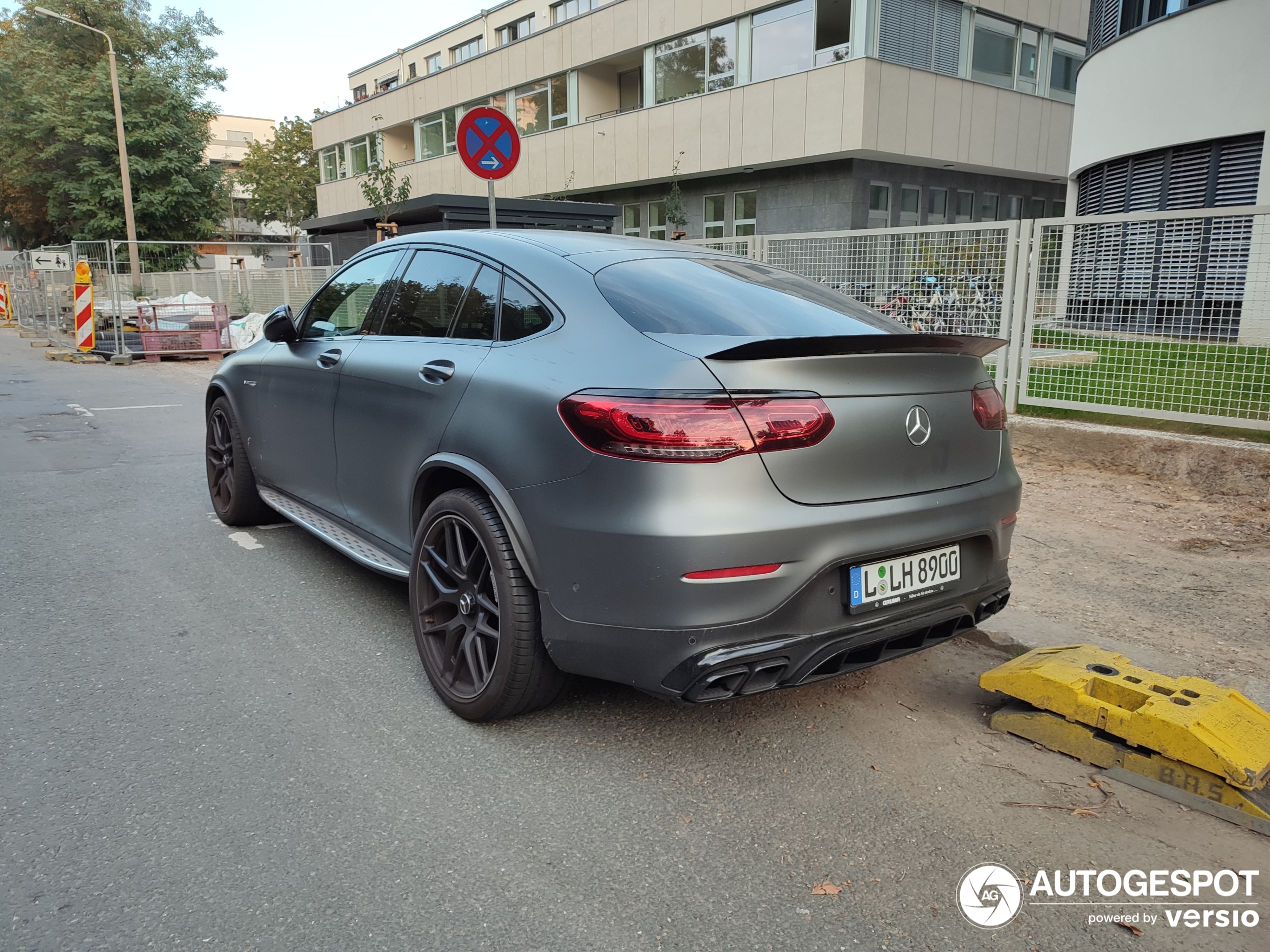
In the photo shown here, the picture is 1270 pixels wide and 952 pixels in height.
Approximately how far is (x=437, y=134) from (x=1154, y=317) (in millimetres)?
33111

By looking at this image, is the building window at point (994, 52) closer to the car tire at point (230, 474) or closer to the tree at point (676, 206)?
the tree at point (676, 206)

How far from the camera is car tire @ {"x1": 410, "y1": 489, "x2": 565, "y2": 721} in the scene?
294 centimetres

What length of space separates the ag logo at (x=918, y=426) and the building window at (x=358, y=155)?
40.4m

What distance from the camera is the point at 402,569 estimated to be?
146 inches

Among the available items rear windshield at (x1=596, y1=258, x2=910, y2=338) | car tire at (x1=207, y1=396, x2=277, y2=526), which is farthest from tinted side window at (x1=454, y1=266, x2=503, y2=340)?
car tire at (x1=207, y1=396, x2=277, y2=526)

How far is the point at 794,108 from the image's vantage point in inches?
877

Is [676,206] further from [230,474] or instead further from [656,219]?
[230,474]

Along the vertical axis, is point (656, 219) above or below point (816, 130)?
below

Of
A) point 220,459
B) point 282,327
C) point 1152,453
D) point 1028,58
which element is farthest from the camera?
point 1028,58

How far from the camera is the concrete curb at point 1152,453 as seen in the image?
641 centimetres

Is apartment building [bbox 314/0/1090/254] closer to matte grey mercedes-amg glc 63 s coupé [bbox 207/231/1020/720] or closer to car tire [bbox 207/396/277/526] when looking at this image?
car tire [bbox 207/396/277/526]

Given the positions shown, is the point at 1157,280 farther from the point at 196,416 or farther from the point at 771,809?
the point at 196,416

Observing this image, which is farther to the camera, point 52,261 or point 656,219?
point 656,219

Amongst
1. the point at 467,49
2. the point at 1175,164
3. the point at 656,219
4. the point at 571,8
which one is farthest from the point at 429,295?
the point at 467,49
